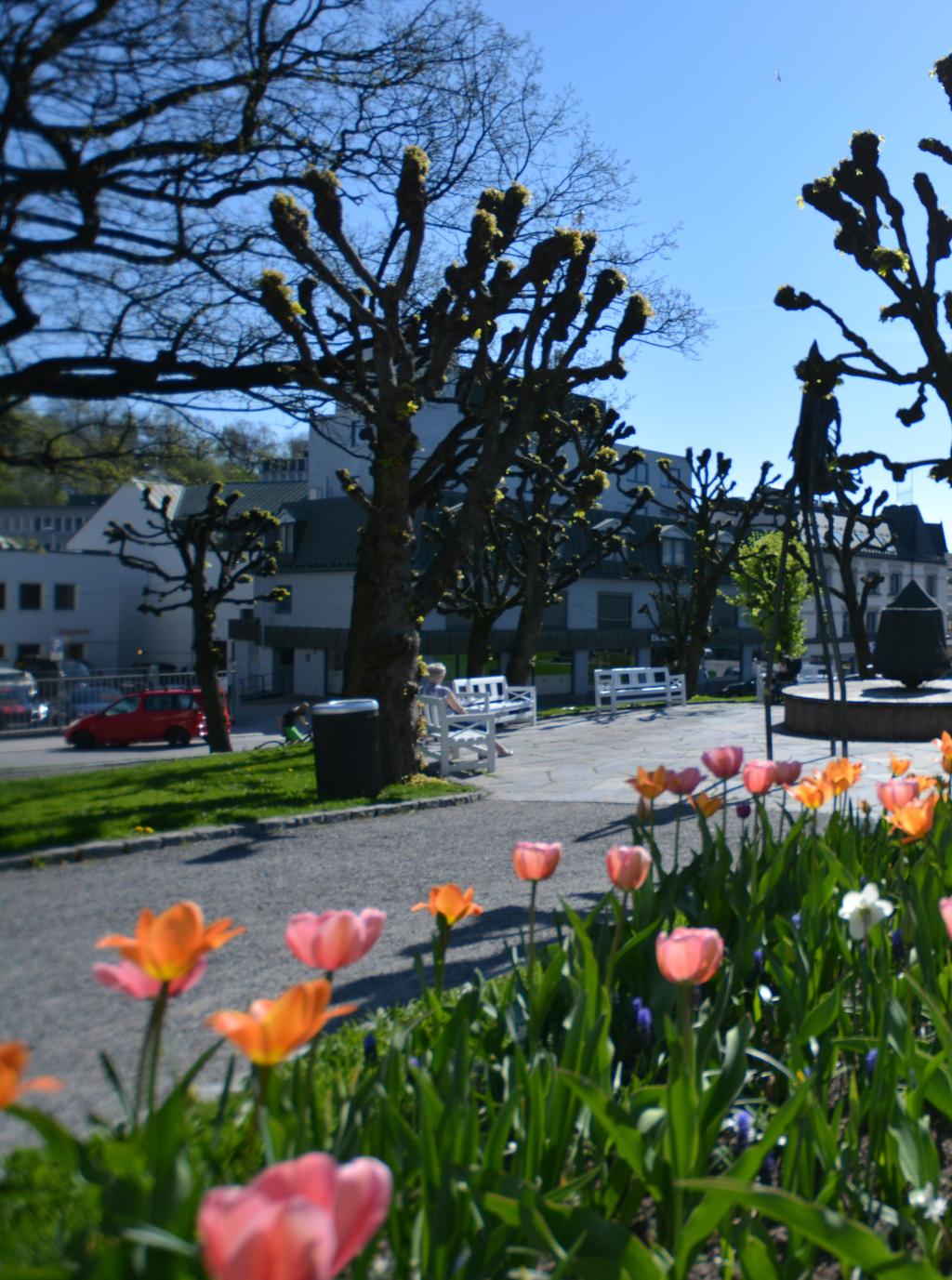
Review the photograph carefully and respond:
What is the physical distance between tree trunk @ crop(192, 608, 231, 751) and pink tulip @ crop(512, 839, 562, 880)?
68.0 feet

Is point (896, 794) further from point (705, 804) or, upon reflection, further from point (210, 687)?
point (210, 687)

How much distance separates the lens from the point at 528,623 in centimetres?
→ 2548

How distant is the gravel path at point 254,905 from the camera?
3.92 m

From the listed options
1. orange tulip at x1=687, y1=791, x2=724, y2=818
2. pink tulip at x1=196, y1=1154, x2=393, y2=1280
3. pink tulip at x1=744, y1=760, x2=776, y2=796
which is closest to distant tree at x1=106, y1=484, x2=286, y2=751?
orange tulip at x1=687, y1=791, x2=724, y2=818

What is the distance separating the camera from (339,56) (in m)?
8.27

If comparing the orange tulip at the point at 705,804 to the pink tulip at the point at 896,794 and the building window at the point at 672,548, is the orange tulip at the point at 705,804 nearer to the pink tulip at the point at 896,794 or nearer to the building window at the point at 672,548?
the pink tulip at the point at 896,794

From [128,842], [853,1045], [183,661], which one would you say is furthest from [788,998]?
[183,661]

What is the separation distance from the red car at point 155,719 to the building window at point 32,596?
1931 centimetres

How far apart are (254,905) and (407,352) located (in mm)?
7428

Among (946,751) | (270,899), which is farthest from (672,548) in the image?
(946,751)

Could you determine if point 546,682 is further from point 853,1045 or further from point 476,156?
Result: point 853,1045

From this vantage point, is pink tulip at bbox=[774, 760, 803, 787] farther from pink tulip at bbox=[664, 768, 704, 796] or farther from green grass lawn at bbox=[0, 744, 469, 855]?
green grass lawn at bbox=[0, 744, 469, 855]

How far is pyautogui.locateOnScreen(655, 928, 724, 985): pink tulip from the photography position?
7.09 ft

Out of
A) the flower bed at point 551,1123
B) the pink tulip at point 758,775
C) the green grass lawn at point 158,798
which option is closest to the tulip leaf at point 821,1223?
the flower bed at point 551,1123
